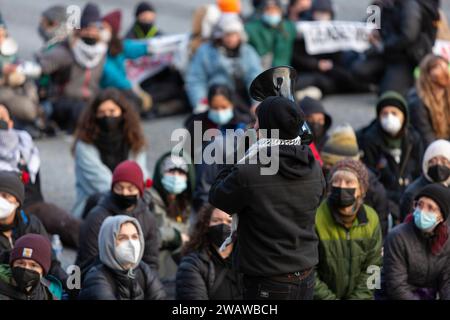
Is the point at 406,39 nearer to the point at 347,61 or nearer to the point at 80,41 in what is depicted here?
the point at 347,61

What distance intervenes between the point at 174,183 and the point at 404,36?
3949 millimetres

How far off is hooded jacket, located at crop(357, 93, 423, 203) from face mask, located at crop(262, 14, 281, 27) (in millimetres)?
3109

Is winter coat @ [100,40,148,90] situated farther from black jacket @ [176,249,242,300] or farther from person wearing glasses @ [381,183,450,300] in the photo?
person wearing glasses @ [381,183,450,300]

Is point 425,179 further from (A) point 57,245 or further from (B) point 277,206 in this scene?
(A) point 57,245

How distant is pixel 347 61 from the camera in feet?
50.2

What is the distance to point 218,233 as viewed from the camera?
31.2ft

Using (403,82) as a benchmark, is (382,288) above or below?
below

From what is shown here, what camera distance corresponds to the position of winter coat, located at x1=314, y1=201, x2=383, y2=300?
9.64m

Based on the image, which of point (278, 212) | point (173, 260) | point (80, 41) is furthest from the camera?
point (80, 41)

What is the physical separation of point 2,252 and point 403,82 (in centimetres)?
617

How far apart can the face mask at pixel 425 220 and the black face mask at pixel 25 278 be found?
2.64 metres

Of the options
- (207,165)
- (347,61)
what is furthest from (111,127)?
(347,61)
